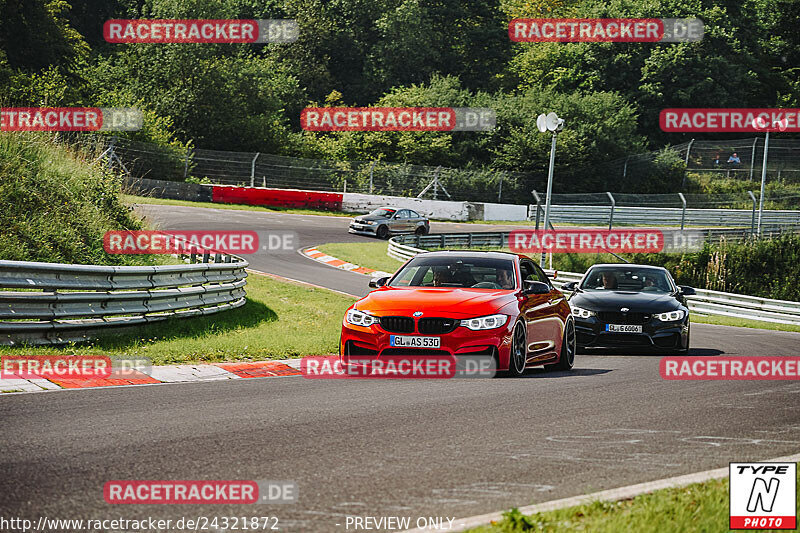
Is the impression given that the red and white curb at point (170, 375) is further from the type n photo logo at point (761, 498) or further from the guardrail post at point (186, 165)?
the guardrail post at point (186, 165)

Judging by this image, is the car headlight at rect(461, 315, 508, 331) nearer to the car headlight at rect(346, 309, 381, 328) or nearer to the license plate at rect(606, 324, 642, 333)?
the car headlight at rect(346, 309, 381, 328)

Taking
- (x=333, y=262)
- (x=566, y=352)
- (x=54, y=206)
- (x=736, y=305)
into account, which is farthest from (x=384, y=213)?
(x=566, y=352)

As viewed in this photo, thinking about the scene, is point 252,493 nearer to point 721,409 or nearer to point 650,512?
point 650,512

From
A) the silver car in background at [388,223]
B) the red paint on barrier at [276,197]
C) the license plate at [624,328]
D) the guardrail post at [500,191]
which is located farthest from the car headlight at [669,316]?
the guardrail post at [500,191]

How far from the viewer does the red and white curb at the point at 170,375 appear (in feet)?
29.7

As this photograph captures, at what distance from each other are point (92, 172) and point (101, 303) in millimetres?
7096

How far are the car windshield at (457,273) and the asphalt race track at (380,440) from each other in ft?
5.16

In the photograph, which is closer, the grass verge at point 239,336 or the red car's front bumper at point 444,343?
the red car's front bumper at point 444,343

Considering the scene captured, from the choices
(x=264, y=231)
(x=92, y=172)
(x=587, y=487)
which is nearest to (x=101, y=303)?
(x=92, y=172)

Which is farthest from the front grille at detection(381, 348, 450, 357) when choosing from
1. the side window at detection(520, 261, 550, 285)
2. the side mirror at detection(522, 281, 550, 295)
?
the side window at detection(520, 261, 550, 285)

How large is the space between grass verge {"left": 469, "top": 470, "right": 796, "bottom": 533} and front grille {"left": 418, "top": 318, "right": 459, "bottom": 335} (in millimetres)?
4974

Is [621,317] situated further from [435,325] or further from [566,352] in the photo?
[435,325]

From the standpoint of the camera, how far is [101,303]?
40.4 feet

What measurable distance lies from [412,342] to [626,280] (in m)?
7.25
